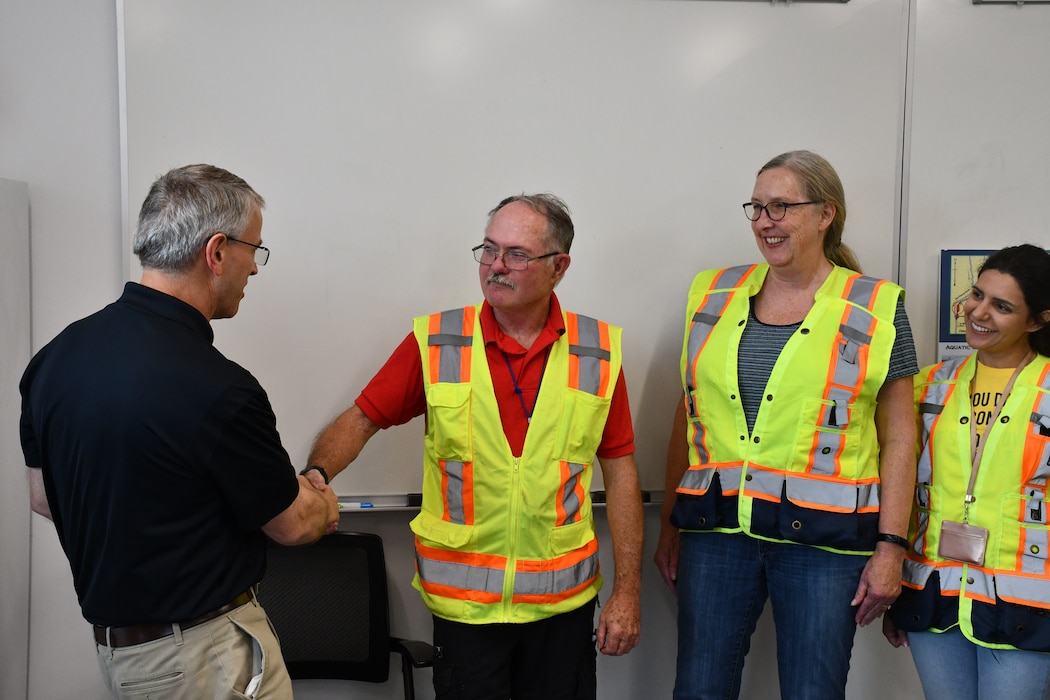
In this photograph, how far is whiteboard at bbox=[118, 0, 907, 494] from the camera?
7.86 feet

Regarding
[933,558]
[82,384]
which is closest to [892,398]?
[933,558]

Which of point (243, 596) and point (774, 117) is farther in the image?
point (774, 117)

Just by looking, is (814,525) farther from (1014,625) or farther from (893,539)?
(1014,625)

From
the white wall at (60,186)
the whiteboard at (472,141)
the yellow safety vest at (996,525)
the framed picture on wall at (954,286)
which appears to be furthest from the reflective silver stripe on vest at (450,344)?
the framed picture on wall at (954,286)

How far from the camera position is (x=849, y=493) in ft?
6.69

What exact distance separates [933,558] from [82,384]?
78.0 inches

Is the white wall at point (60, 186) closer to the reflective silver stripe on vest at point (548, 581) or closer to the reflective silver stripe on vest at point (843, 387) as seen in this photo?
the reflective silver stripe on vest at point (548, 581)

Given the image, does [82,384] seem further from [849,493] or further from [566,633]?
[849,493]

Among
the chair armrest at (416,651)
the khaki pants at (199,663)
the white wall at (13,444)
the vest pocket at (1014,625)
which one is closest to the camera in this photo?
the khaki pants at (199,663)

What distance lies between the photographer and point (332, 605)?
242cm

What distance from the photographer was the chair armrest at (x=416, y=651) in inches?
85.9

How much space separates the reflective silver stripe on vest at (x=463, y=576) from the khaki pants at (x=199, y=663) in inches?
19.3

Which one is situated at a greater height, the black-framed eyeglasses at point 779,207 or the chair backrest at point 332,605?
the black-framed eyeglasses at point 779,207

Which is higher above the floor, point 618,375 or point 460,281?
point 460,281
